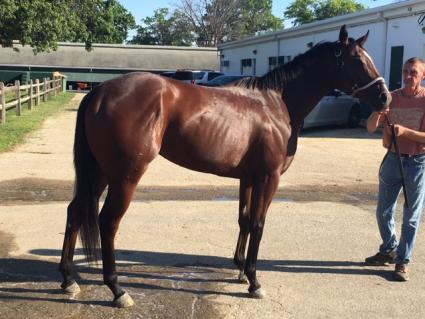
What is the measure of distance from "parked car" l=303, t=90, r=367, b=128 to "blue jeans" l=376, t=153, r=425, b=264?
11.4 m

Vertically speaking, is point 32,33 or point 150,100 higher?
point 32,33

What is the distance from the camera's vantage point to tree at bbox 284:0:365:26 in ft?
208

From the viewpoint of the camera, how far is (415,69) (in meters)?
4.52

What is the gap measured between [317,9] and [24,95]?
165 feet

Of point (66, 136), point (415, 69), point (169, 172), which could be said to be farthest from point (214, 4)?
point (415, 69)

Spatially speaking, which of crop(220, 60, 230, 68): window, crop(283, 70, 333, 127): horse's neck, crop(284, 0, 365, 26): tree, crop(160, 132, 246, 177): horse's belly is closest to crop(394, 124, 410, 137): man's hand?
crop(283, 70, 333, 127): horse's neck

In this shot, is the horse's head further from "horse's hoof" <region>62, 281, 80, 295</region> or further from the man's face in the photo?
"horse's hoof" <region>62, 281, 80, 295</region>

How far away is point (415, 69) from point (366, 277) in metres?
1.93

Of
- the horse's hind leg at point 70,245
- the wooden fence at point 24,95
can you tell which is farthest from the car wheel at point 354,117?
the horse's hind leg at point 70,245

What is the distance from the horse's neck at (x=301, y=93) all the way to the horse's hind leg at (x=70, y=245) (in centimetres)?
175

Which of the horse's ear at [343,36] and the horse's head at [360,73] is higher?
the horse's ear at [343,36]

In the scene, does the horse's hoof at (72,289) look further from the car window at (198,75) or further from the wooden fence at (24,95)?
the car window at (198,75)

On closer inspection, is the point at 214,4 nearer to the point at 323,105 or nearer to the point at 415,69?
the point at 323,105

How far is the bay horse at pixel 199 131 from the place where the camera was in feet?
12.7
